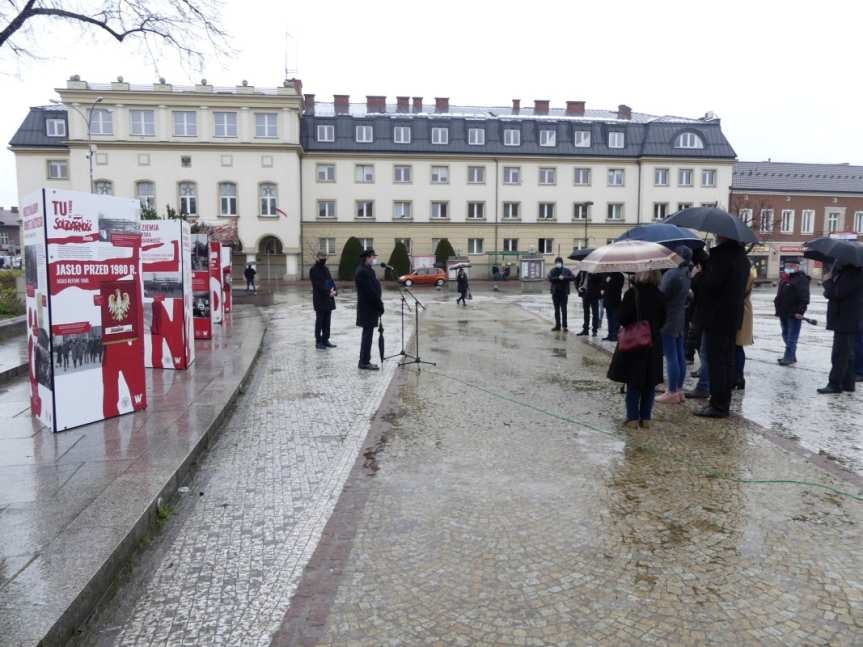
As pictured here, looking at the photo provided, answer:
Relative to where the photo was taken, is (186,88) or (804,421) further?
(186,88)

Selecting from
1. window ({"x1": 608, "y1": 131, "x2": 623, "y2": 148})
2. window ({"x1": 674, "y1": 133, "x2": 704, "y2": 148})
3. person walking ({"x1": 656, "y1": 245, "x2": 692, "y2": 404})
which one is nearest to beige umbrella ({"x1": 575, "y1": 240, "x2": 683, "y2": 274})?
person walking ({"x1": 656, "y1": 245, "x2": 692, "y2": 404})

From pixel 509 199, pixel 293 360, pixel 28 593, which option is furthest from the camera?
pixel 509 199

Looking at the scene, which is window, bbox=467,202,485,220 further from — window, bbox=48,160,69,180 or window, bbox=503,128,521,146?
window, bbox=48,160,69,180

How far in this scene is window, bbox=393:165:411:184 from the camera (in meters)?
52.8

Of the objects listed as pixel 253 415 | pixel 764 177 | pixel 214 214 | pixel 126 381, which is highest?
pixel 764 177

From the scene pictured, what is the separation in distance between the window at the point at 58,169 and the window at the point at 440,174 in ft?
94.9

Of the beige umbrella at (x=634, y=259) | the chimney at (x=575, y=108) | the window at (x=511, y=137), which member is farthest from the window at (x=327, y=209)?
the beige umbrella at (x=634, y=259)

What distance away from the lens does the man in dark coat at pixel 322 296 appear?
12484mm

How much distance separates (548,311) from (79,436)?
18354 millimetres

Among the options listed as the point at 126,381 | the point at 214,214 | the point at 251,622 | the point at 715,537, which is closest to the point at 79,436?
the point at 126,381

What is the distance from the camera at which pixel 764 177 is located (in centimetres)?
5791

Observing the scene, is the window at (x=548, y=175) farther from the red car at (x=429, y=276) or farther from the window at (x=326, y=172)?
the window at (x=326, y=172)

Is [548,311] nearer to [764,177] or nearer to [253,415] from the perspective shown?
[253,415]

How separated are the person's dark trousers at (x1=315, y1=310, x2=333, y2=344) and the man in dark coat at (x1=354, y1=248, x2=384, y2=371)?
2486mm
